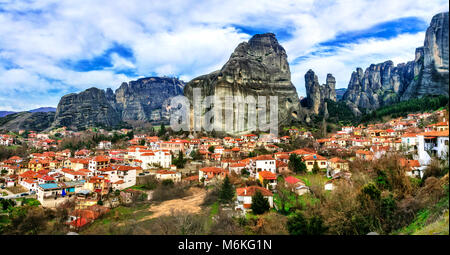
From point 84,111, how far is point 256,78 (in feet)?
164

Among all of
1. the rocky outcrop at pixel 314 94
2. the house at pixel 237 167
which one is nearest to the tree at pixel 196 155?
the house at pixel 237 167

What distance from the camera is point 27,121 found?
6306cm

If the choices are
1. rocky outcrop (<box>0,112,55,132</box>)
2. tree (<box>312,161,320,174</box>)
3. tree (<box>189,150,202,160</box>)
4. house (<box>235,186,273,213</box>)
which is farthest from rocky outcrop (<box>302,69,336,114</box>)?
rocky outcrop (<box>0,112,55,132</box>)

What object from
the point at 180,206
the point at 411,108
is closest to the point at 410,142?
the point at 180,206

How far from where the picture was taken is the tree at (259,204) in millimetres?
12125

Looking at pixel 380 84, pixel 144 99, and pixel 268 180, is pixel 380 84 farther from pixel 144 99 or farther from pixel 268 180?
pixel 144 99

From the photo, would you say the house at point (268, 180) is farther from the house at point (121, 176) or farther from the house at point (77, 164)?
the house at point (77, 164)

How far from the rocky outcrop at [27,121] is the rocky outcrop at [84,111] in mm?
2653

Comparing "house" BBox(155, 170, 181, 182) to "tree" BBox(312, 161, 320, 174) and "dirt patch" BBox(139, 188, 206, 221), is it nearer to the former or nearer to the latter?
"dirt patch" BBox(139, 188, 206, 221)

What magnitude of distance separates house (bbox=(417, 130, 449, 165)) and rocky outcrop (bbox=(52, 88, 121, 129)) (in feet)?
240

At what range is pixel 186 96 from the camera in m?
48.7

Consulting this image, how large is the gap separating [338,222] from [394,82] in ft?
223
